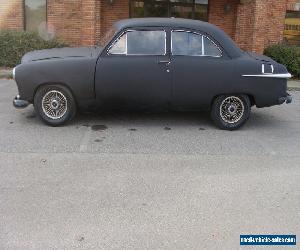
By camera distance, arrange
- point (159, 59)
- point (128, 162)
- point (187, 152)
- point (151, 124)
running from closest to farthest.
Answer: point (128, 162) → point (187, 152) → point (159, 59) → point (151, 124)

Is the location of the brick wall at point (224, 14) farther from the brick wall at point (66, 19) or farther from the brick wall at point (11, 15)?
the brick wall at point (11, 15)

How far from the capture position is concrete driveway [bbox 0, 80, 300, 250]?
3.47 meters

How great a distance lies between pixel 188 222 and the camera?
12.1 feet

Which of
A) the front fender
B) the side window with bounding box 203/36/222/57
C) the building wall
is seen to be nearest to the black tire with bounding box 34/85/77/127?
the front fender

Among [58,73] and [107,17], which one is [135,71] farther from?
[107,17]

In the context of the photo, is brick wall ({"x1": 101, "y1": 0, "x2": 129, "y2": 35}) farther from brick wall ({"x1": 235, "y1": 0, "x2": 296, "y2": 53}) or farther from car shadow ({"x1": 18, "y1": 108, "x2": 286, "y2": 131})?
car shadow ({"x1": 18, "y1": 108, "x2": 286, "y2": 131})

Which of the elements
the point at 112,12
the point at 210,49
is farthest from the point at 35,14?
the point at 210,49

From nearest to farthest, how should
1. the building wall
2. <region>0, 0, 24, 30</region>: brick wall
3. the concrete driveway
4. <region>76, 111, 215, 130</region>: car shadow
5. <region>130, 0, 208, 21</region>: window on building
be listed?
1. the concrete driveway
2. <region>76, 111, 215, 130</region>: car shadow
3. the building wall
4. <region>0, 0, 24, 30</region>: brick wall
5. <region>130, 0, 208, 21</region>: window on building

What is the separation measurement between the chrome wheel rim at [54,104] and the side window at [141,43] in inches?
43.6

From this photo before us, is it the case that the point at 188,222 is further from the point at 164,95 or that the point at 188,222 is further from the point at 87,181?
the point at 164,95

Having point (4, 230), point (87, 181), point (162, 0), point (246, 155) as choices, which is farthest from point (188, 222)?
point (162, 0)

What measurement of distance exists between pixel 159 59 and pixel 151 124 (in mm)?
1142

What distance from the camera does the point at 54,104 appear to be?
246 inches

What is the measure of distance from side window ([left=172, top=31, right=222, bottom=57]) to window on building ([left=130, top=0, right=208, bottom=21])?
6.89m
